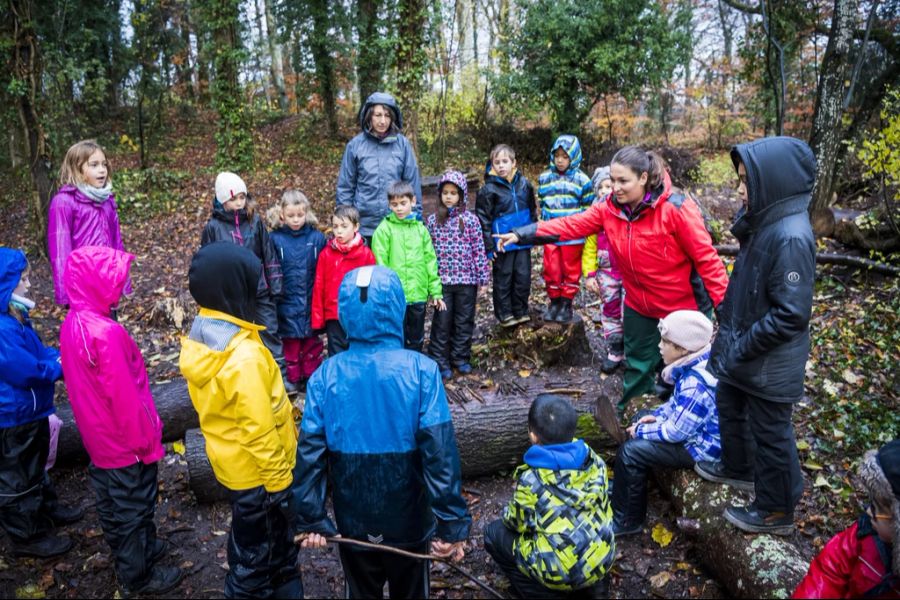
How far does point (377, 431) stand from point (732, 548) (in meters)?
2.18

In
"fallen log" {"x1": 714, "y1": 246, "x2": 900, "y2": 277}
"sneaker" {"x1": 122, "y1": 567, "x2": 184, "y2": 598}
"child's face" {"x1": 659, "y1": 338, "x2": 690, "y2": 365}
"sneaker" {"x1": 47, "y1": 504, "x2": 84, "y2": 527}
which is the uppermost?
"child's face" {"x1": 659, "y1": 338, "x2": 690, "y2": 365}

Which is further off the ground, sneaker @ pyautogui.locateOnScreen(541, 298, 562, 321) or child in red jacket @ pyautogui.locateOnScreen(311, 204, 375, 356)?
child in red jacket @ pyautogui.locateOnScreen(311, 204, 375, 356)

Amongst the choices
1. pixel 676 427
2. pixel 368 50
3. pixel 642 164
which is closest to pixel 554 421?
pixel 676 427

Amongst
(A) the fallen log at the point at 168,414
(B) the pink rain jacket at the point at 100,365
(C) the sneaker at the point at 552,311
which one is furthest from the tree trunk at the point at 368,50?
(B) the pink rain jacket at the point at 100,365

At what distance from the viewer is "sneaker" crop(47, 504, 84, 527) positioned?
157 inches

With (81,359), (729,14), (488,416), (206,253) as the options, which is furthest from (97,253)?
(729,14)

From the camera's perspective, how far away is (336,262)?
501 cm

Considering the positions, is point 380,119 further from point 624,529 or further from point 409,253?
point 624,529

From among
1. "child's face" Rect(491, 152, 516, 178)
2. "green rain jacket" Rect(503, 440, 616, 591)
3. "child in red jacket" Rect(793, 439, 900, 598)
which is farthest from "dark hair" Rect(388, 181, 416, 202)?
"child in red jacket" Rect(793, 439, 900, 598)

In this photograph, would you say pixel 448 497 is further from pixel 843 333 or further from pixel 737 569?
pixel 843 333

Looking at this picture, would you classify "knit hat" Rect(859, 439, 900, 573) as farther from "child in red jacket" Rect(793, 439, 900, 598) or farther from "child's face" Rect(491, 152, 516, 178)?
"child's face" Rect(491, 152, 516, 178)

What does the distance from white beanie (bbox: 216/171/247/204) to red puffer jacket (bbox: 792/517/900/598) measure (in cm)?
477

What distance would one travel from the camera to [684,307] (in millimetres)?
4281

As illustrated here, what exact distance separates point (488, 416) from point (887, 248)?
6462mm
